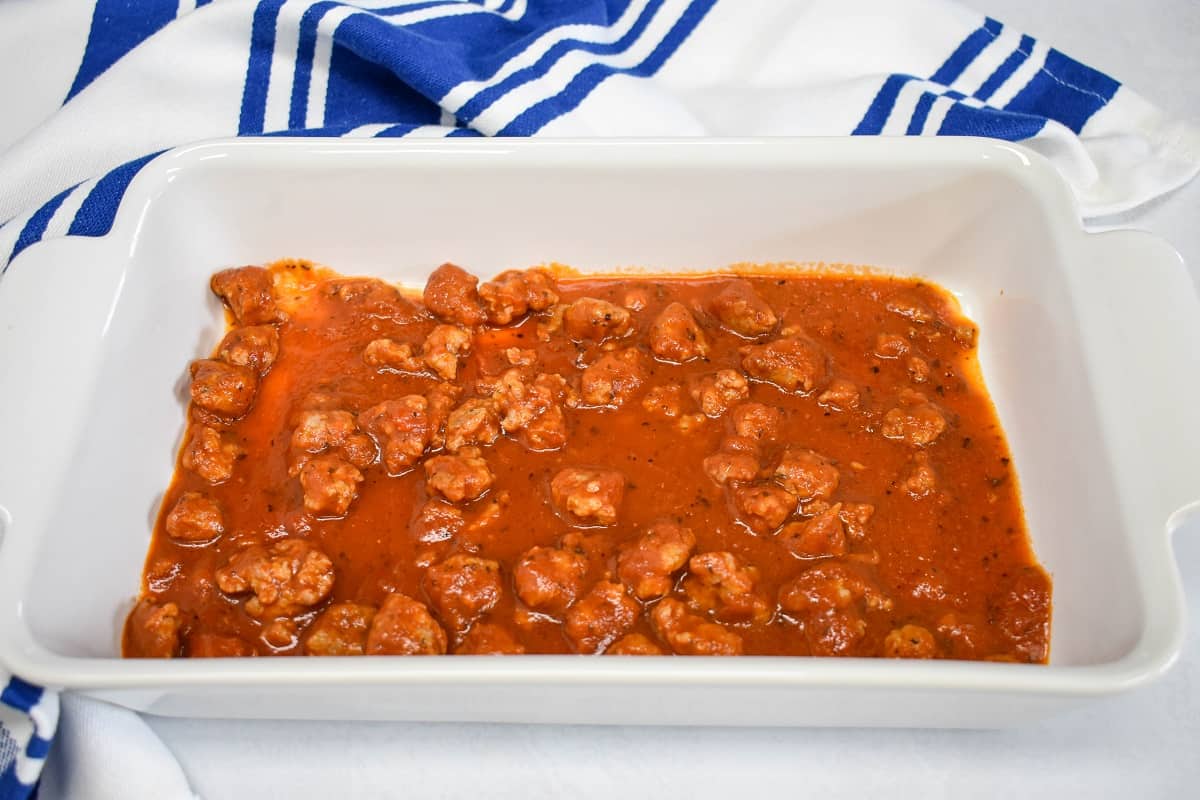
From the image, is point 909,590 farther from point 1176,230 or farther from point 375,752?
point 1176,230

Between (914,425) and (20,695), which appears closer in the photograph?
(20,695)

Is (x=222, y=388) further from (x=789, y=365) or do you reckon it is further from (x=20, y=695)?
(x=789, y=365)

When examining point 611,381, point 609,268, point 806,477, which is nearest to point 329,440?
point 611,381

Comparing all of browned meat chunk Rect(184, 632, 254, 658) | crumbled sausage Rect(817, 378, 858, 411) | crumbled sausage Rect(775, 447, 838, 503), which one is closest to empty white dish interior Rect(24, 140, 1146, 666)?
browned meat chunk Rect(184, 632, 254, 658)

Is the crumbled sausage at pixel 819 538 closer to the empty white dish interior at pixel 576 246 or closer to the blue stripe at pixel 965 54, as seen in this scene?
the empty white dish interior at pixel 576 246

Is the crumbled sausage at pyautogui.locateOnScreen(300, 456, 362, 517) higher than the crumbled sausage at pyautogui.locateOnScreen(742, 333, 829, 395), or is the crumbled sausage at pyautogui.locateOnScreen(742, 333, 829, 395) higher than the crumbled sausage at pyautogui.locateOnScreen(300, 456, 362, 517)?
the crumbled sausage at pyautogui.locateOnScreen(742, 333, 829, 395)

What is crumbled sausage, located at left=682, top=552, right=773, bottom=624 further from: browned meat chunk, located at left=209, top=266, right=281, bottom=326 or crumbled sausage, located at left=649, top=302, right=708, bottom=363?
browned meat chunk, located at left=209, top=266, right=281, bottom=326

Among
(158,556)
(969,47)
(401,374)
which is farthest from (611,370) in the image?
(969,47)
